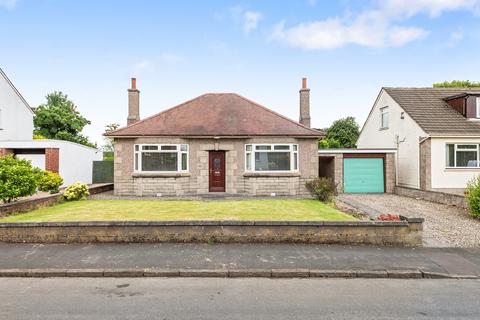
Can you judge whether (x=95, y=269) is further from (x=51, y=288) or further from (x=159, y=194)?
(x=159, y=194)

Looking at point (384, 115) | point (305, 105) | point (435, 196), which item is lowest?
point (435, 196)

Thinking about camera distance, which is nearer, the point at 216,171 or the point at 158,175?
the point at 158,175

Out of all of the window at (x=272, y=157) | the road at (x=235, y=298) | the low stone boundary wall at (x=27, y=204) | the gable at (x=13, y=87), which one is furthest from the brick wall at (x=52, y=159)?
the road at (x=235, y=298)

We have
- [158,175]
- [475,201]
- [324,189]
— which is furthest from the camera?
[158,175]

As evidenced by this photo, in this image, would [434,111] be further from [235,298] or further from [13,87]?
[13,87]

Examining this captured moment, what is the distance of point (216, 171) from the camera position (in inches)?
659

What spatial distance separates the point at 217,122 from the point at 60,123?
29.0 m

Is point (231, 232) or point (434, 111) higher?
point (434, 111)

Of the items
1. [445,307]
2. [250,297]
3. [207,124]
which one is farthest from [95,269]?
[207,124]

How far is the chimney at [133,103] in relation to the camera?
18.4 meters

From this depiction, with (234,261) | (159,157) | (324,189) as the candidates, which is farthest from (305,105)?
(234,261)

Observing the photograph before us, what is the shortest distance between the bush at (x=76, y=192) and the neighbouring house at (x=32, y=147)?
648cm

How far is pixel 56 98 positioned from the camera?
43.4m

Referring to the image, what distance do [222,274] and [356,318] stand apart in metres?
2.59
